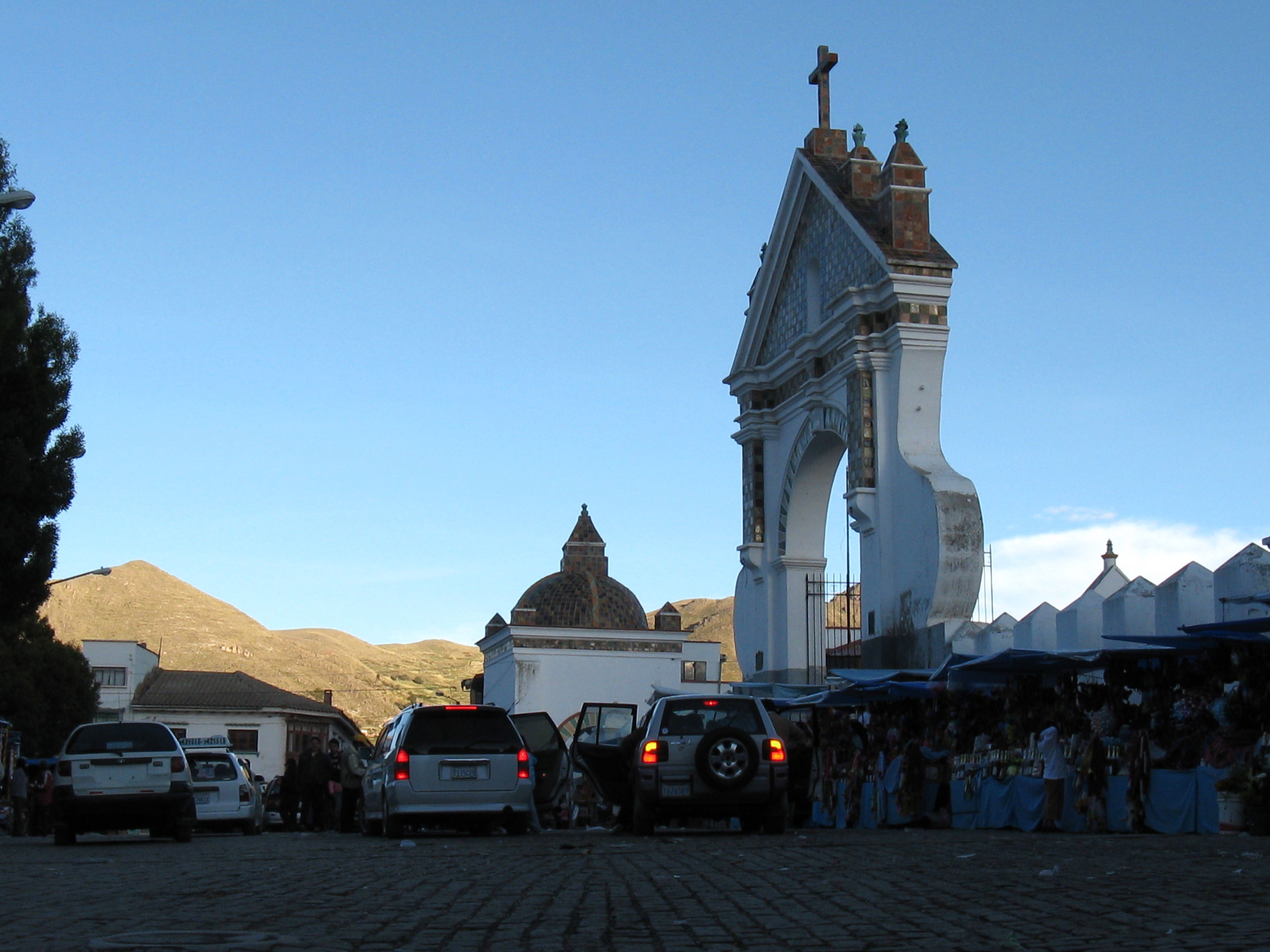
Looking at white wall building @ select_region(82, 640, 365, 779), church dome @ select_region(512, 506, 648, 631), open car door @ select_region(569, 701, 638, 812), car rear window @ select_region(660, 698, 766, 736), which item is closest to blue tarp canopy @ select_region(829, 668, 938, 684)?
open car door @ select_region(569, 701, 638, 812)

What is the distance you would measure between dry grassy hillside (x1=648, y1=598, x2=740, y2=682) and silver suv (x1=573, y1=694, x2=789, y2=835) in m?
102

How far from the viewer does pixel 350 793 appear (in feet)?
81.7

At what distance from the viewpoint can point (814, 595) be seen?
34938mm

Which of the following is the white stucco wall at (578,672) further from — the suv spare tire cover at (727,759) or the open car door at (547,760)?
the suv spare tire cover at (727,759)

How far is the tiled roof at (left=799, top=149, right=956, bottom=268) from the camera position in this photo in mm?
30312

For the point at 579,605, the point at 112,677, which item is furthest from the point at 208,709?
the point at 579,605

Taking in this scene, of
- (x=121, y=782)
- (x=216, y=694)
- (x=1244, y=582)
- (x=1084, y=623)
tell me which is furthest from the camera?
(x=216, y=694)

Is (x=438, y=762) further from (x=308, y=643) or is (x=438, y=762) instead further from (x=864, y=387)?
(x=308, y=643)

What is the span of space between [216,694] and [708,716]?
205 ft

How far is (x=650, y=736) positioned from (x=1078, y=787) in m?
5.63

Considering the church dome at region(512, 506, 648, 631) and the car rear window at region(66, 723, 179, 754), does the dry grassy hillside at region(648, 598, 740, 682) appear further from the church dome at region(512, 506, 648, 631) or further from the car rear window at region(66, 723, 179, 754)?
the car rear window at region(66, 723, 179, 754)

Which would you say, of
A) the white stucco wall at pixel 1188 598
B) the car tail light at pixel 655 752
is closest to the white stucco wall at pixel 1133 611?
the white stucco wall at pixel 1188 598

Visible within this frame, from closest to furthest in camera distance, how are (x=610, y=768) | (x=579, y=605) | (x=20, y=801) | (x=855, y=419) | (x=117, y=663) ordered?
(x=610, y=768), (x=20, y=801), (x=855, y=419), (x=579, y=605), (x=117, y=663)

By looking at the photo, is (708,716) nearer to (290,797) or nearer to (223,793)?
(223,793)
